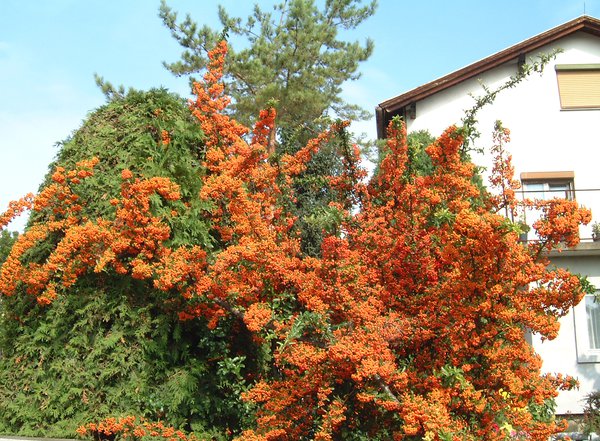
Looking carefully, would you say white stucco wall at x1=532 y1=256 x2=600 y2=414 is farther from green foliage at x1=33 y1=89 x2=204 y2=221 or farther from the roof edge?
green foliage at x1=33 y1=89 x2=204 y2=221

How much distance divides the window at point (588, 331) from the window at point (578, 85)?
14.9 feet

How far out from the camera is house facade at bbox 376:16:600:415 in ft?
43.6

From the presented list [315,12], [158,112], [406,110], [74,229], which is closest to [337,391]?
[74,229]

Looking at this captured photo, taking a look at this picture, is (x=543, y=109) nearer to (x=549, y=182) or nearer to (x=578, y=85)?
(x=578, y=85)

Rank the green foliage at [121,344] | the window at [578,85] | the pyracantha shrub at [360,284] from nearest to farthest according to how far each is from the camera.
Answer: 1. the pyracantha shrub at [360,284]
2. the green foliage at [121,344]
3. the window at [578,85]

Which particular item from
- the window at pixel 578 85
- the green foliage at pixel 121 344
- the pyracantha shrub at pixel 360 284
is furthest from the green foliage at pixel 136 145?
the window at pixel 578 85

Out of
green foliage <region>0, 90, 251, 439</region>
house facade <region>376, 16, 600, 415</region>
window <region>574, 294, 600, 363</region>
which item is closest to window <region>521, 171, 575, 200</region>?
house facade <region>376, 16, 600, 415</region>

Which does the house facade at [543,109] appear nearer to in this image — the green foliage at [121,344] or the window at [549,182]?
the window at [549,182]

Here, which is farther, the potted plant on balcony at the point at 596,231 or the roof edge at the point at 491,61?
the roof edge at the point at 491,61

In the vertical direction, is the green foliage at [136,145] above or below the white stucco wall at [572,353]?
above

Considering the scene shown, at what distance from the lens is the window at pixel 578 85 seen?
45.2ft

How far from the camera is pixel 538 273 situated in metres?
4.59

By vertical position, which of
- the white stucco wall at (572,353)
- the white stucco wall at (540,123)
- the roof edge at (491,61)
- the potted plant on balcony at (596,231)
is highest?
the roof edge at (491,61)

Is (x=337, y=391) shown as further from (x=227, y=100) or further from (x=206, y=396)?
(x=227, y=100)
